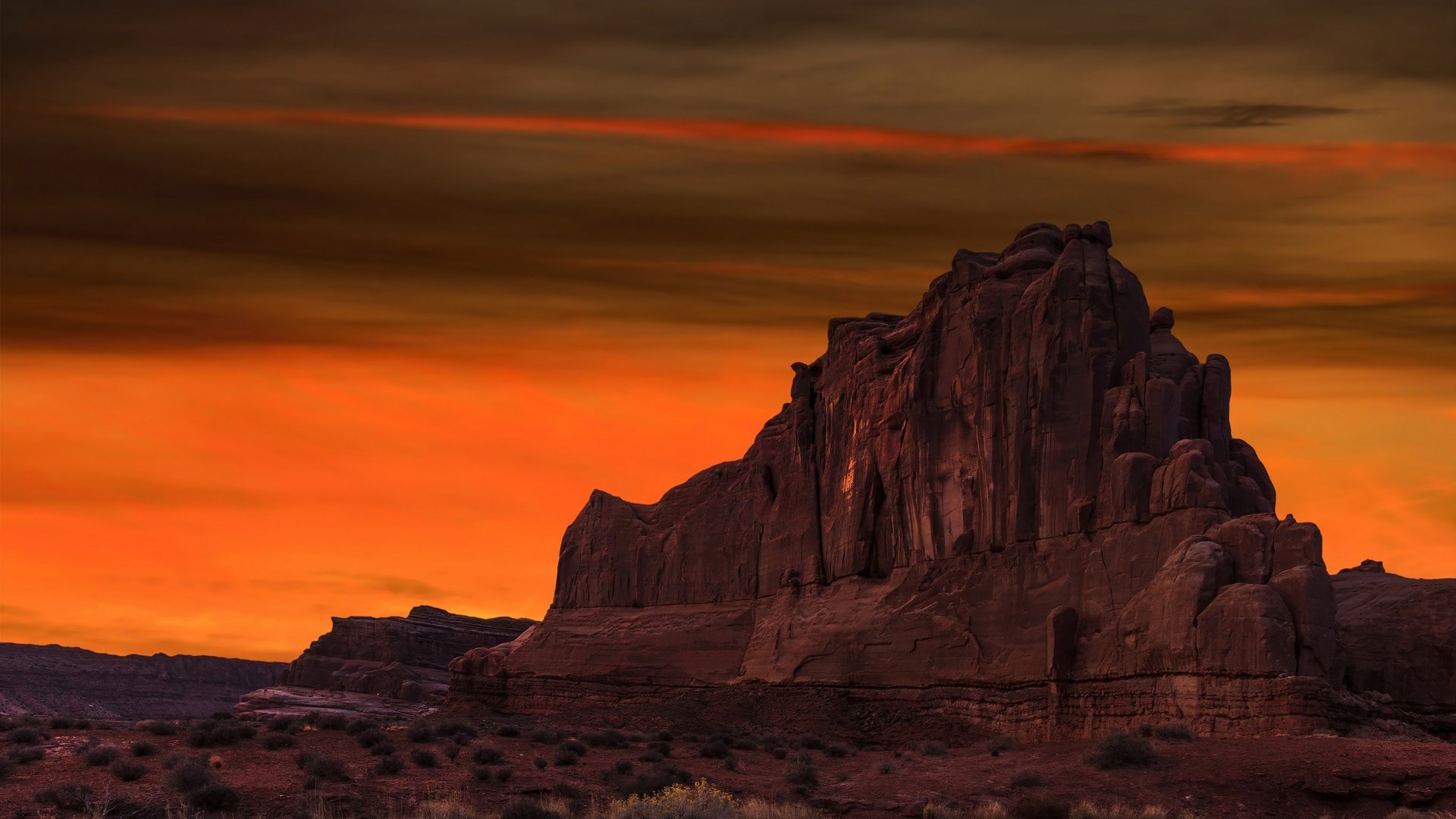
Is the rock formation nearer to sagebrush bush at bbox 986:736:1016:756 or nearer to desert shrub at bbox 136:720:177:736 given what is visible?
desert shrub at bbox 136:720:177:736

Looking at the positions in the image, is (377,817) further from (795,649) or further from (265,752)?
(795,649)

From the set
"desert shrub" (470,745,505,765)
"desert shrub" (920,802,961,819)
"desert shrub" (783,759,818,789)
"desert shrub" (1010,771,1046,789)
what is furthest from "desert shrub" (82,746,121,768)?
"desert shrub" (1010,771,1046,789)

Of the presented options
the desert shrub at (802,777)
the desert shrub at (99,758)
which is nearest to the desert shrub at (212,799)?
the desert shrub at (99,758)

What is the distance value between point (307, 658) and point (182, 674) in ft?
240

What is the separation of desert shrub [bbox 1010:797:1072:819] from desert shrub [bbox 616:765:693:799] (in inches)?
318

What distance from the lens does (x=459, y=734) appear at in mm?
48625

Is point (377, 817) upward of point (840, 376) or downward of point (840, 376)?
downward

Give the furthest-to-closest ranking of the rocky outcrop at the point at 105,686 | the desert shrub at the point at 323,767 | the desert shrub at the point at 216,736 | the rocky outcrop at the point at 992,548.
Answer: the rocky outcrop at the point at 105,686 → the rocky outcrop at the point at 992,548 → the desert shrub at the point at 216,736 → the desert shrub at the point at 323,767

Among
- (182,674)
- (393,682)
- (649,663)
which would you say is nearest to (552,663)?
(649,663)

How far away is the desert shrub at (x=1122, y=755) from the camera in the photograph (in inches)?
1447

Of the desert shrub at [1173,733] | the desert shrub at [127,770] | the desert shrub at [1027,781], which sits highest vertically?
the desert shrub at [1173,733]

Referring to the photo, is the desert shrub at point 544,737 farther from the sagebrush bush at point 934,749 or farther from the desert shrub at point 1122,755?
the desert shrub at point 1122,755

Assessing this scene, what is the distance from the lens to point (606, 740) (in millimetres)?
50812

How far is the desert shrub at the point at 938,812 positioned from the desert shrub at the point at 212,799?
46.6ft
